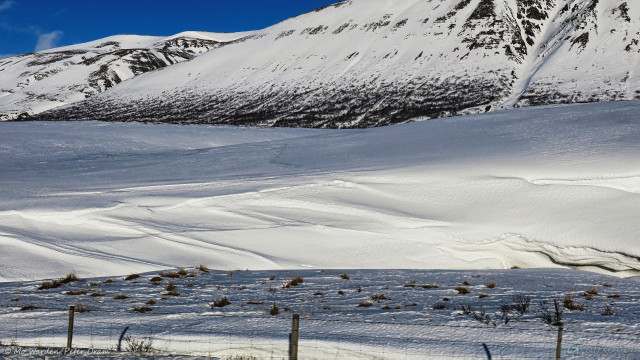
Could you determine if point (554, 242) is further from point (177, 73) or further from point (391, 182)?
point (177, 73)

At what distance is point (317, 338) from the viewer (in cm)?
827

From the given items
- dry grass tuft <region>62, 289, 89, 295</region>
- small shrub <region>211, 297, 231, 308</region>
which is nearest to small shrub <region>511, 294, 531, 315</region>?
small shrub <region>211, 297, 231, 308</region>

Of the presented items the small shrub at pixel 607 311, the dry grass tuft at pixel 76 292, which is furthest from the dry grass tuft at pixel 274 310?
the small shrub at pixel 607 311

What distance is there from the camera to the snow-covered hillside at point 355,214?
599 inches

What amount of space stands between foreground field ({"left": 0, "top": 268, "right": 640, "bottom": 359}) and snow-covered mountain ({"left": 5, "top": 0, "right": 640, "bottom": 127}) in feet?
197

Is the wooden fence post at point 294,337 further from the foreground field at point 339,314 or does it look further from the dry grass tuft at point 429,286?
the dry grass tuft at point 429,286

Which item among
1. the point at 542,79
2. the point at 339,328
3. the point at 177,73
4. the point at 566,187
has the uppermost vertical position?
the point at 177,73

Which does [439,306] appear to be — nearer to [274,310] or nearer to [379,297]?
[379,297]

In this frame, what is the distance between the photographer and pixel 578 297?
11.1 m

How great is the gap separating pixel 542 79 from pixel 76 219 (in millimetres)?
74015

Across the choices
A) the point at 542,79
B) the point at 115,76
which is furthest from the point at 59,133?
the point at 115,76

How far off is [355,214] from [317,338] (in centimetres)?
858

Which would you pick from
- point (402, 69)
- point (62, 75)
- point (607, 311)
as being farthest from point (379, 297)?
point (62, 75)

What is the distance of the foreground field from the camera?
809 cm
